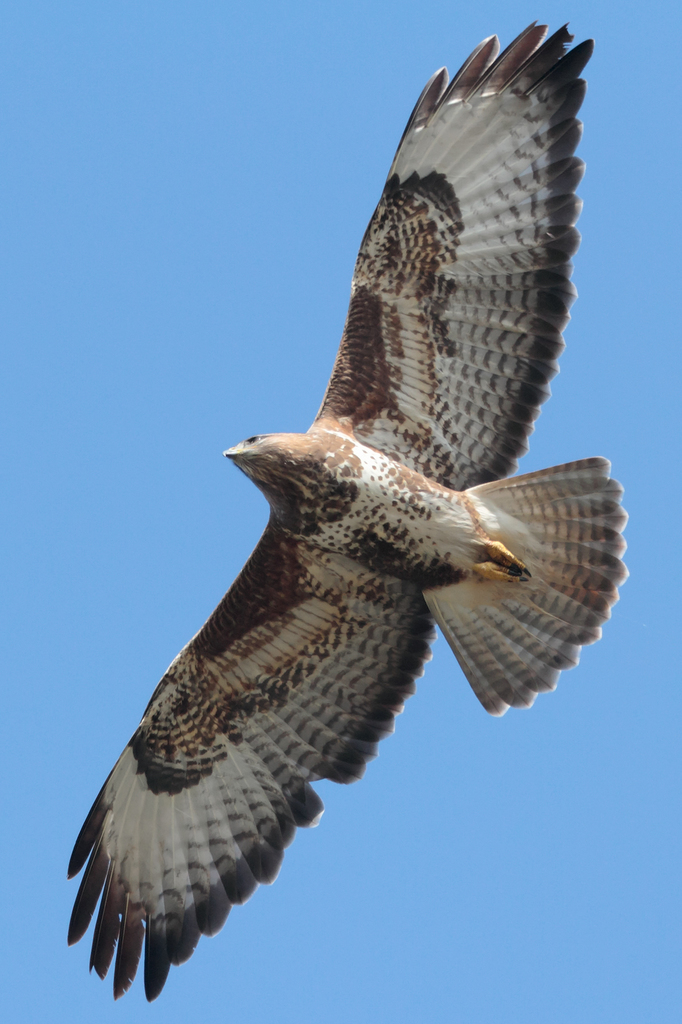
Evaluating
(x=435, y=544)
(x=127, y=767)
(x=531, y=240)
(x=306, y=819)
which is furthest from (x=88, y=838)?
(x=531, y=240)

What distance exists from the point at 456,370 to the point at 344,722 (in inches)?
86.4

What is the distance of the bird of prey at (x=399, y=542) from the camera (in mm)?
8148

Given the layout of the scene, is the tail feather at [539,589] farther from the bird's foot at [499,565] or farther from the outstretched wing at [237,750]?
the outstretched wing at [237,750]

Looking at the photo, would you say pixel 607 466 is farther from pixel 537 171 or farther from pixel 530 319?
pixel 537 171

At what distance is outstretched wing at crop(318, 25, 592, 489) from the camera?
819 centimetres

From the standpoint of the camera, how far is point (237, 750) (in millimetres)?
8891

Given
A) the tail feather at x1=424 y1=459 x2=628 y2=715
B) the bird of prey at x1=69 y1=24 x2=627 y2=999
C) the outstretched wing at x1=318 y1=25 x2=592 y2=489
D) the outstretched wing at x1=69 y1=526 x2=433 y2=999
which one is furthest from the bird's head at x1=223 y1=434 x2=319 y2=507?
the tail feather at x1=424 y1=459 x2=628 y2=715

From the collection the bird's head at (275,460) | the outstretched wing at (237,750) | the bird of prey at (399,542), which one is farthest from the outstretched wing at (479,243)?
the outstretched wing at (237,750)

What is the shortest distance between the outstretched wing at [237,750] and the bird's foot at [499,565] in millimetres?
507

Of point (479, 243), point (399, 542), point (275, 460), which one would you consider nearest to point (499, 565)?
point (399, 542)

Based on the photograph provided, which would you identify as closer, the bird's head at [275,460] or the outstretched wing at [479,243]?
the bird's head at [275,460]

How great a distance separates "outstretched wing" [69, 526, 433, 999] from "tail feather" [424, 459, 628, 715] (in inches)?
15.6

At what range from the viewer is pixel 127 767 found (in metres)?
8.95

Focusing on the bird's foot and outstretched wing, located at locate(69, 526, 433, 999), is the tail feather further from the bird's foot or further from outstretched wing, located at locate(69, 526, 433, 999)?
outstretched wing, located at locate(69, 526, 433, 999)
